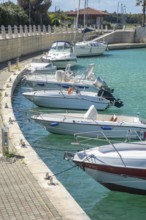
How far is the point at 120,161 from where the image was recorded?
12.9 m

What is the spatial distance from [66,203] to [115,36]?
3225 inches

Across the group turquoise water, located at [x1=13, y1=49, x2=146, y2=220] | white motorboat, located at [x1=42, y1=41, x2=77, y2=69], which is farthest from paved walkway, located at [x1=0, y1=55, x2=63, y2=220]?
A: white motorboat, located at [x1=42, y1=41, x2=77, y2=69]

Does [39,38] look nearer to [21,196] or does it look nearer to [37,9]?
[37,9]

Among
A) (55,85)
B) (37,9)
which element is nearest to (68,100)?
(55,85)

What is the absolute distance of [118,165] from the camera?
12.9 m

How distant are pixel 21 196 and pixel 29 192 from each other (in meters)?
0.31

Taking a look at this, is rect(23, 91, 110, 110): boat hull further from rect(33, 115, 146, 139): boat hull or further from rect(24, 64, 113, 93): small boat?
rect(33, 115, 146, 139): boat hull

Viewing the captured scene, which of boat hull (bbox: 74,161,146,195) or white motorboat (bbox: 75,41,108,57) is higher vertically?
boat hull (bbox: 74,161,146,195)

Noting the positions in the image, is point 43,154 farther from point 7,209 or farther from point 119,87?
→ point 119,87

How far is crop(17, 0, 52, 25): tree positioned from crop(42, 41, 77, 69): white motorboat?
4057cm

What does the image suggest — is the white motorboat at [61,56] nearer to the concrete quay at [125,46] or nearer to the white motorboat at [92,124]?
the white motorboat at [92,124]

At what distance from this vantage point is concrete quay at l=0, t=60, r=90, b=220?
10188mm

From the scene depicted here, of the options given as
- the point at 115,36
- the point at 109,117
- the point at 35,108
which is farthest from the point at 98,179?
the point at 115,36

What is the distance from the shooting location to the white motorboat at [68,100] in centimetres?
2564
